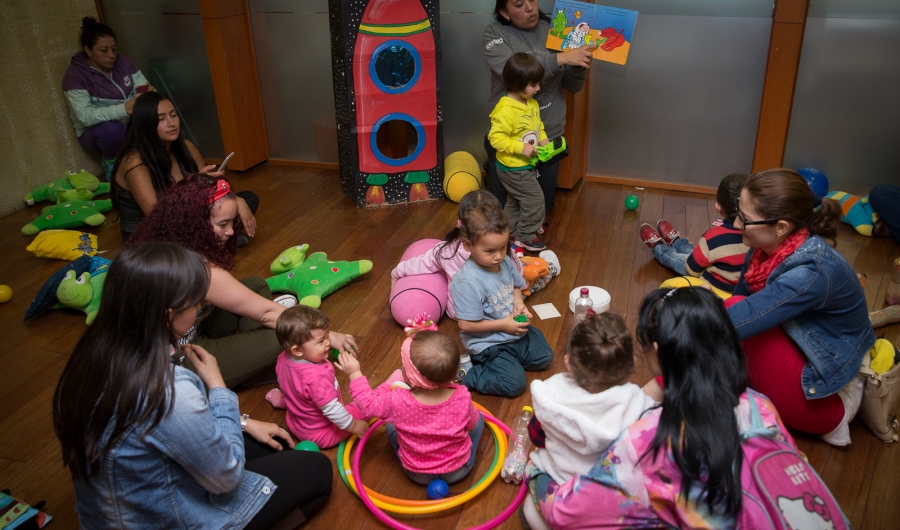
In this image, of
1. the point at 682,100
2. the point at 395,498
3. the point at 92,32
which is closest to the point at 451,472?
the point at 395,498

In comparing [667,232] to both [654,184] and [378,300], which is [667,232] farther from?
[378,300]

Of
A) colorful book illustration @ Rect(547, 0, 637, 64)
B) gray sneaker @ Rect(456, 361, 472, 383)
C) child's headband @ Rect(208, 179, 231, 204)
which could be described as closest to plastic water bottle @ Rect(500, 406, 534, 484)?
gray sneaker @ Rect(456, 361, 472, 383)

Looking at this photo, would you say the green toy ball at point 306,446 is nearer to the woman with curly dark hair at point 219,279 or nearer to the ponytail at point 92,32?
the woman with curly dark hair at point 219,279

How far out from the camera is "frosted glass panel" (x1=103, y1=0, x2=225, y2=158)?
531 cm

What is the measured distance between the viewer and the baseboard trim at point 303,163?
18.3 feet

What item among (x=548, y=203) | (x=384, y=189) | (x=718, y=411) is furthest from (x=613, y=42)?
(x=718, y=411)

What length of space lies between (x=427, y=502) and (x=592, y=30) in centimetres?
304

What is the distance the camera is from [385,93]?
15.1 ft

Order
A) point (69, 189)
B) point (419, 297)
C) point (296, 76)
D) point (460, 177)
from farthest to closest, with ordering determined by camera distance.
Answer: point (296, 76) < point (69, 189) < point (460, 177) < point (419, 297)

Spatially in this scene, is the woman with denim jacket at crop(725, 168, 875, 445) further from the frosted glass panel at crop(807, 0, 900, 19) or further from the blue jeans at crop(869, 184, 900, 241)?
the frosted glass panel at crop(807, 0, 900, 19)

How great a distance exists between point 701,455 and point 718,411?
0.37 ft

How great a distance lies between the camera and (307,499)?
226 centimetres

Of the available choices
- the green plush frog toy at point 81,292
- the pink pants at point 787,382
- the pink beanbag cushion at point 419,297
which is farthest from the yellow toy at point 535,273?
the green plush frog toy at point 81,292

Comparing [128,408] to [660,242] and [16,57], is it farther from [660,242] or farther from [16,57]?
[16,57]
